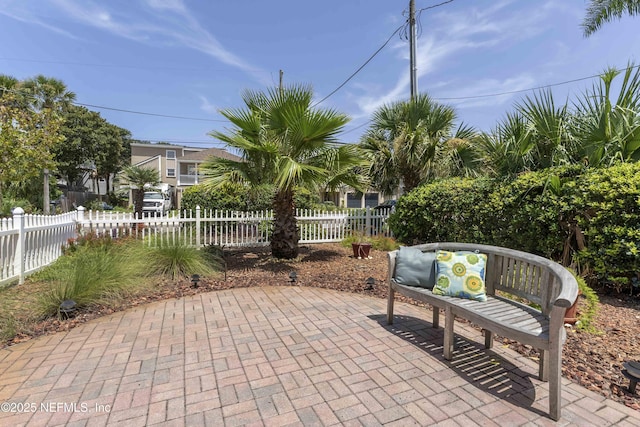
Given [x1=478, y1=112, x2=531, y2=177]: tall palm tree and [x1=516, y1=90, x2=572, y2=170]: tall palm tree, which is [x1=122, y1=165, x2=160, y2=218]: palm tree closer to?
[x1=478, y1=112, x2=531, y2=177]: tall palm tree

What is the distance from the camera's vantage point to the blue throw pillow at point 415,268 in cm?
335

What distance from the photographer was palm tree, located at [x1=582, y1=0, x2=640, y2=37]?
886 centimetres

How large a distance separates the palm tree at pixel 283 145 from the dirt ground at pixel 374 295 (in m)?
1.65

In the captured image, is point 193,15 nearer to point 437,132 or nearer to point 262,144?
point 262,144

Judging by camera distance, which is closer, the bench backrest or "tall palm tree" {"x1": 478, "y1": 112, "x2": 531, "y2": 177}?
the bench backrest

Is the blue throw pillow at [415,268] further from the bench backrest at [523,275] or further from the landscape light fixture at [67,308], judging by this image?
the landscape light fixture at [67,308]

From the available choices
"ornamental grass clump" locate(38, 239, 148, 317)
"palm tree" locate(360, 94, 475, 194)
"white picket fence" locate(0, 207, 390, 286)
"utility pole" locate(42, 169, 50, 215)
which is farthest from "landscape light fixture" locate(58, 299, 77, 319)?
"utility pole" locate(42, 169, 50, 215)

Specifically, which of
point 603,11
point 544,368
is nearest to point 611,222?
point 544,368

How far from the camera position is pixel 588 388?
2475mm

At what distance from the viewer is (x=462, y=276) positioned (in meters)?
3.09

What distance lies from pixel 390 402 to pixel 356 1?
1095 cm

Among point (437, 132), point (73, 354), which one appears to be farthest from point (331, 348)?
point (437, 132)

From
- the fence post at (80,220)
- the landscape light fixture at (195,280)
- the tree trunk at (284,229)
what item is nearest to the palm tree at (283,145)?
the tree trunk at (284,229)

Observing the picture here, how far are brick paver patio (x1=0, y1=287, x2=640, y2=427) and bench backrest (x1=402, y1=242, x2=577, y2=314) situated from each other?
61 cm
